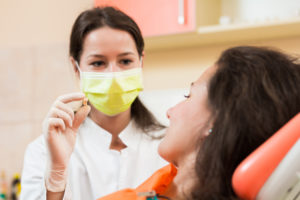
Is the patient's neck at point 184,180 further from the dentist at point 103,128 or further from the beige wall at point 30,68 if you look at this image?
the beige wall at point 30,68

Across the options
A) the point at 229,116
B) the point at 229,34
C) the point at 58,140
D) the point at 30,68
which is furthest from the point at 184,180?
the point at 30,68

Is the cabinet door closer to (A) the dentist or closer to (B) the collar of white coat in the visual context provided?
(A) the dentist

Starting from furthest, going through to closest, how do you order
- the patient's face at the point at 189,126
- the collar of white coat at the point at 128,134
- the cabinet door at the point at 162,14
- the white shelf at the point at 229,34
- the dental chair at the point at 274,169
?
the cabinet door at the point at 162,14 < the white shelf at the point at 229,34 < the collar of white coat at the point at 128,134 < the patient's face at the point at 189,126 < the dental chair at the point at 274,169

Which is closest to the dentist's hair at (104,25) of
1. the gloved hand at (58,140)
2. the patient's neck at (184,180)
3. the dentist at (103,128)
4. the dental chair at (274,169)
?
the dentist at (103,128)

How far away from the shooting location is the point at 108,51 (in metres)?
1.46

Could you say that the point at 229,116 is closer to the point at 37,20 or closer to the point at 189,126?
the point at 189,126

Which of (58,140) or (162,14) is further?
(162,14)

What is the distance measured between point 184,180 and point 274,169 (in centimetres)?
35

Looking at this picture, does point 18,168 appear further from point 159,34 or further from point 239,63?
point 239,63

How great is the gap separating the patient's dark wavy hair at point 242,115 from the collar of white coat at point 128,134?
692 mm

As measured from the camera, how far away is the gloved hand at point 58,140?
1.26 meters

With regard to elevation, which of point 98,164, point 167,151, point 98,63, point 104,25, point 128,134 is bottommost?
point 98,164

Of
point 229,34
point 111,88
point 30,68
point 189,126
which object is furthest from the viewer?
point 30,68

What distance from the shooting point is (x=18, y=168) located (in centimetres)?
266
